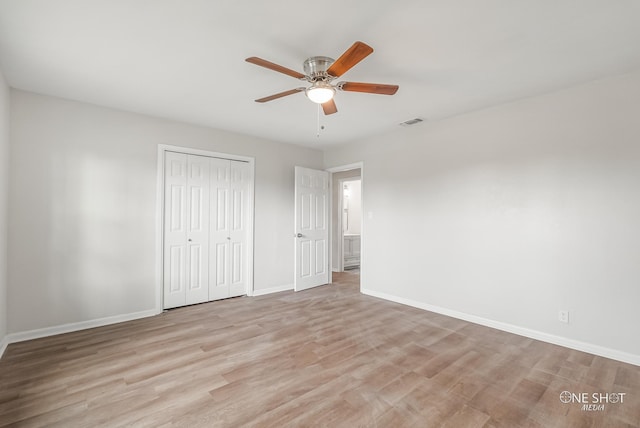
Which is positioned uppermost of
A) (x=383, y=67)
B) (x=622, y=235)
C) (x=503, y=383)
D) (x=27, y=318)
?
(x=383, y=67)

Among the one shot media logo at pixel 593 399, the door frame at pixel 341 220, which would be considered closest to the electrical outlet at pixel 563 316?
the one shot media logo at pixel 593 399

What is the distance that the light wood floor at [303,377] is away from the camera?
187 cm

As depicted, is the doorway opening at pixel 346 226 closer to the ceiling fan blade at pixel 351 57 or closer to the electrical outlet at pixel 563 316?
the electrical outlet at pixel 563 316

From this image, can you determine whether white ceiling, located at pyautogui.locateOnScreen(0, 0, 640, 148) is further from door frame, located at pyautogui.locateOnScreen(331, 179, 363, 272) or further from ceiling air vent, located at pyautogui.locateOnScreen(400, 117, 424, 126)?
door frame, located at pyautogui.locateOnScreen(331, 179, 363, 272)

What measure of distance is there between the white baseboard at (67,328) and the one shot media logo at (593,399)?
4305 millimetres

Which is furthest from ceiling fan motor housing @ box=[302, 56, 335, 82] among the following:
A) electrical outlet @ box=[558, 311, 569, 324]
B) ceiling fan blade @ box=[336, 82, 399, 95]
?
electrical outlet @ box=[558, 311, 569, 324]

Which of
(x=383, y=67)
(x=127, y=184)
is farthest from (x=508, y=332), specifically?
(x=127, y=184)

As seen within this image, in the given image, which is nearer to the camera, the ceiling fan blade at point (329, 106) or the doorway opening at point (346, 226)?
the ceiling fan blade at point (329, 106)

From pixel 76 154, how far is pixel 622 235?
5.65 m

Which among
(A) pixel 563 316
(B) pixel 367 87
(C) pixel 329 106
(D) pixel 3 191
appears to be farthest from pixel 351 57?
(D) pixel 3 191

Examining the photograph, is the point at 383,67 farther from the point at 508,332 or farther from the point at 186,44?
the point at 508,332

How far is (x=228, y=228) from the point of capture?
14.9ft

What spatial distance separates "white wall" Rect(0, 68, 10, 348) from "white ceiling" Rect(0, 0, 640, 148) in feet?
0.80

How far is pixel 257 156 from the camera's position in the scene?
4816mm
